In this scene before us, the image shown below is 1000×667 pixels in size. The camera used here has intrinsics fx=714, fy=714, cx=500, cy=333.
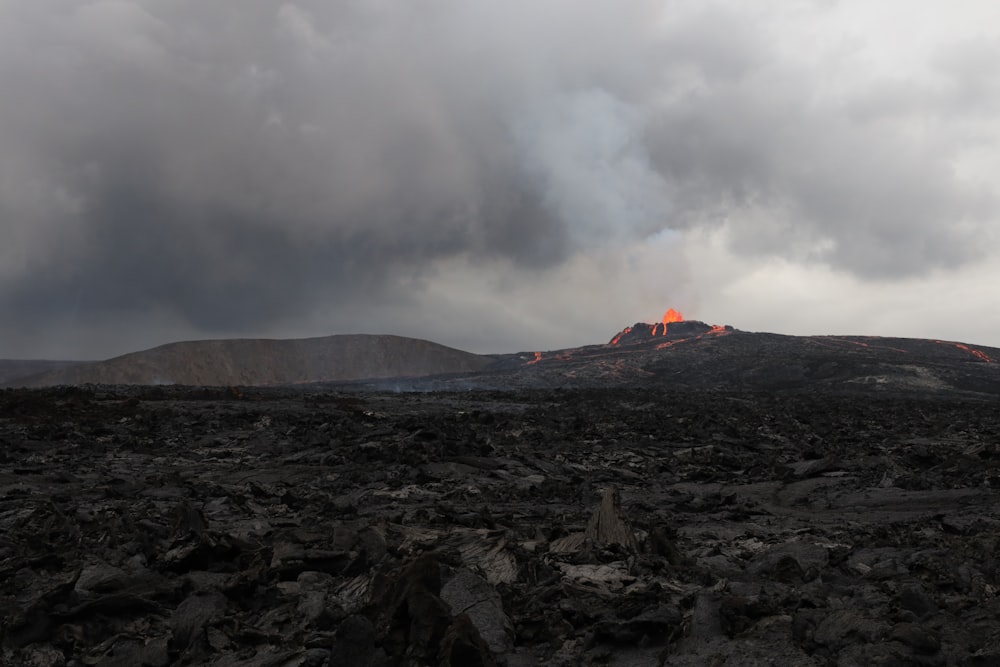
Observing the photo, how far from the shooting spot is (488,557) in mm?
6742

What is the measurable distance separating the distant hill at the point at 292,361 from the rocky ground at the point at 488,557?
93.3m

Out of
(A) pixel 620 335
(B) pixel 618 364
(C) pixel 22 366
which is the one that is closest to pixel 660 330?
(A) pixel 620 335

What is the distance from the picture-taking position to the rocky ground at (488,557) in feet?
16.0

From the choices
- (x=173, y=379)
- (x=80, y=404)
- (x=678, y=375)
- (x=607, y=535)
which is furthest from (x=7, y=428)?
(x=173, y=379)

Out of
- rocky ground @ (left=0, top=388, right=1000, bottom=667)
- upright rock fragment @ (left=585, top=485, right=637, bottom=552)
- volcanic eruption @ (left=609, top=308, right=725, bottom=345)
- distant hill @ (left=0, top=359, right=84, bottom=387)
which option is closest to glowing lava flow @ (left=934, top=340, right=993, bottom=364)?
volcanic eruption @ (left=609, top=308, right=725, bottom=345)

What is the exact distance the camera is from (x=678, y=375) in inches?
2694

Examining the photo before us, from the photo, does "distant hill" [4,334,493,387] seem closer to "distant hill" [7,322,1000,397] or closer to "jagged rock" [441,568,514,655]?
"distant hill" [7,322,1000,397]

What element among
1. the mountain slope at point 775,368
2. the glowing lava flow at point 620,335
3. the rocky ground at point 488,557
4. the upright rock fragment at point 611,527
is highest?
the glowing lava flow at point 620,335

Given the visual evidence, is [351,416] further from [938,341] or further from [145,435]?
[938,341]

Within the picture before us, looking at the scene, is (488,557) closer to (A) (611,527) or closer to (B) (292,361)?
(A) (611,527)

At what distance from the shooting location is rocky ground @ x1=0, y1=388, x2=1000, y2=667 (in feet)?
16.0

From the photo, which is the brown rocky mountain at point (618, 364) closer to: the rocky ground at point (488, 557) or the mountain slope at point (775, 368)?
the mountain slope at point (775, 368)

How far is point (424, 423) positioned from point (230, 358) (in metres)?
103

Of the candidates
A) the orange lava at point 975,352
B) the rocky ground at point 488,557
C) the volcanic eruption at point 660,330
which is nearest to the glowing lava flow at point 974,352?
the orange lava at point 975,352
